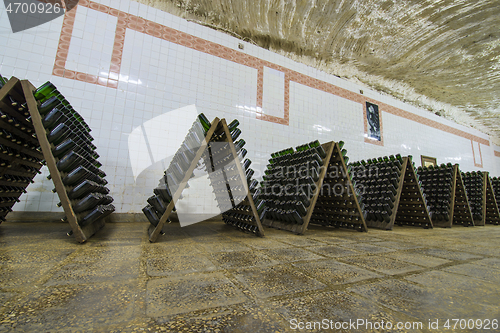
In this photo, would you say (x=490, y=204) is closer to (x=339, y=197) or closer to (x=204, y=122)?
(x=339, y=197)

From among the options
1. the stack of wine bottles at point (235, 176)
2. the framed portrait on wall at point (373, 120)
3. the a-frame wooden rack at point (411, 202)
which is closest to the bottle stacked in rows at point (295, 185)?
the stack of wine bottles at point (235, 176)

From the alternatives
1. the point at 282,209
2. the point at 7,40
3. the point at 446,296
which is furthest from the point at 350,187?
the point at 7,40

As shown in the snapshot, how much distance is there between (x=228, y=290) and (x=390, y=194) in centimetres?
388

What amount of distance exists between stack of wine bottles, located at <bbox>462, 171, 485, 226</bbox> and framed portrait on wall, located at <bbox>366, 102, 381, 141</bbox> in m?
2.42

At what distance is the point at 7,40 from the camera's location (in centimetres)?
341

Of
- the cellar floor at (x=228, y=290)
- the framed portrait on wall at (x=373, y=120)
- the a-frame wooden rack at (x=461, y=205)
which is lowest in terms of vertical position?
the cellar floor at (x=228, y=290)

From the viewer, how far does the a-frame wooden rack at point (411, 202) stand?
406 cm

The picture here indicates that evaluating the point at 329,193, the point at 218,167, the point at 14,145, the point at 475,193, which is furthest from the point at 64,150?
the point at 475,193

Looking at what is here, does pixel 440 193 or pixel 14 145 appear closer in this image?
pixel 14 145

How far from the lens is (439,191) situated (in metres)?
4.65

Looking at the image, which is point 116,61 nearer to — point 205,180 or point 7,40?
point 7,40

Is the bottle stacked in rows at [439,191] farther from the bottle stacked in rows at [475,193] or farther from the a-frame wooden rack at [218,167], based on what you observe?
the a-frame wooden rack at [218,167]

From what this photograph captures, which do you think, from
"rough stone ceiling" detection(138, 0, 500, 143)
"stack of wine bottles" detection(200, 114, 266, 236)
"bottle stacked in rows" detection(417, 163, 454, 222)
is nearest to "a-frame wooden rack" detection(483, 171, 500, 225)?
"bottle stacked in rows" detection(417, 163, 454, 222)

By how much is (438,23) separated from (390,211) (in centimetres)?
477
